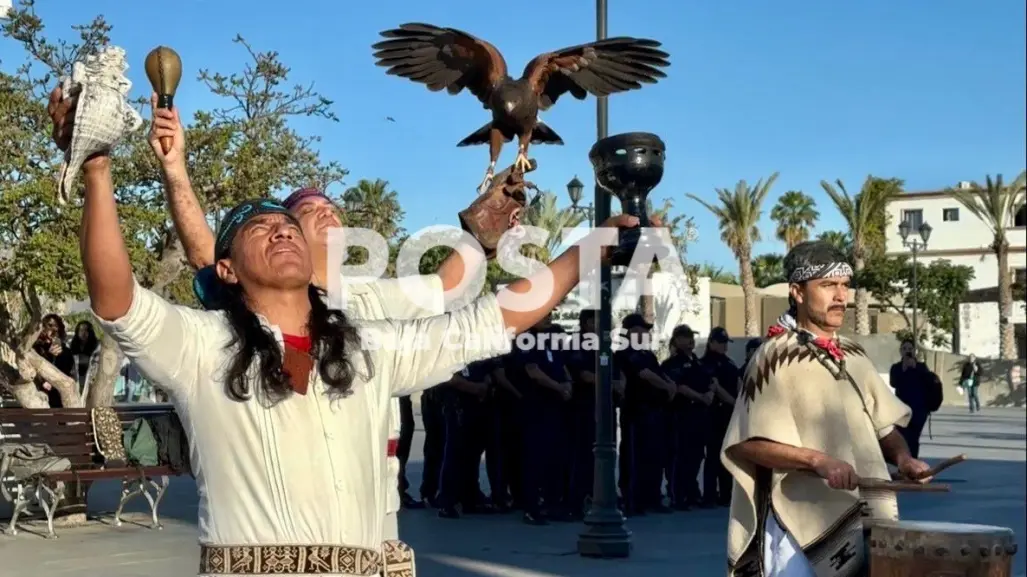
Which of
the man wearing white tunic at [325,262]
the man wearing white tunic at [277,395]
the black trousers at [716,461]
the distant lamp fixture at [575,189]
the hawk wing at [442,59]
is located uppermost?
the distant lamp fixture at [575,189]

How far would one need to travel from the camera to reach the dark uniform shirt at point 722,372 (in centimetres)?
1306

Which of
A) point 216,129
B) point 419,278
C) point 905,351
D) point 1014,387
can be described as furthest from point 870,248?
point 419,278

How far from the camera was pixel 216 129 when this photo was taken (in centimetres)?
1129

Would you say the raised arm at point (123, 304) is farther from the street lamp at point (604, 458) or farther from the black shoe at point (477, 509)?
the black shoe at point (477, 509)

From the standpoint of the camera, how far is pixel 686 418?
12984 millimetres

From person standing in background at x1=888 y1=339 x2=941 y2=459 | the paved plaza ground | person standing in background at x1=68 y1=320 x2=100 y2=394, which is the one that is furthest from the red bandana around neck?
person standing in background at x1=888 y1=339 x2=941 y2=459

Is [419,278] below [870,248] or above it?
below

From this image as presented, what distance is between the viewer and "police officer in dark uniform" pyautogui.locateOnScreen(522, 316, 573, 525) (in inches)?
452

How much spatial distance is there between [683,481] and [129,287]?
10622 millimetres

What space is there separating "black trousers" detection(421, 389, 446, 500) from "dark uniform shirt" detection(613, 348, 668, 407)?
1.79 m

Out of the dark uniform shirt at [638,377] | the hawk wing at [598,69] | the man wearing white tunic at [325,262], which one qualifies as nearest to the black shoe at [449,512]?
the dark uniform shirt at [638,377]

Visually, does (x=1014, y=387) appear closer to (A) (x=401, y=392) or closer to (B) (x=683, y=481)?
(B) (x=683, y=481)

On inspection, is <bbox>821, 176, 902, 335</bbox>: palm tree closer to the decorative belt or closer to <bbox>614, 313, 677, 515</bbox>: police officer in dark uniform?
<bbox>614, 313, 677, 515</bbox>: police officer in dark uniform

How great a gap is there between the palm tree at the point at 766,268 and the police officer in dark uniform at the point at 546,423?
5969 centimetres
